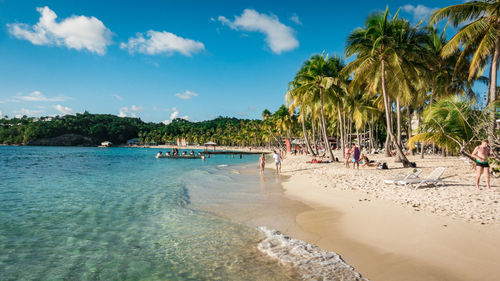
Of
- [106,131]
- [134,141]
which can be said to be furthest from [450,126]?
[134,141]

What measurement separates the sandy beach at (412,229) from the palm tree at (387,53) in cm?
816

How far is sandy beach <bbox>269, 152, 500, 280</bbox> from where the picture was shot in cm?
459

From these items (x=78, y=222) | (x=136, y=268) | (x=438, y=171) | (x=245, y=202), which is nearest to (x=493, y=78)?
(x=438, y=171)

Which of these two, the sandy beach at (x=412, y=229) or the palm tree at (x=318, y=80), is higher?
the palm tree at (x=318, y=80)

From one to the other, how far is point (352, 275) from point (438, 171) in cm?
756

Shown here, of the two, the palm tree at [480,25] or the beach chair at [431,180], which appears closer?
the beach chair at [431,180]

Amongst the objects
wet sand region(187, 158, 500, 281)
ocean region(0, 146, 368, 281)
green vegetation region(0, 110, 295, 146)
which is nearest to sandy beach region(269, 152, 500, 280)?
wet sand region(187, 158, 500, 281)

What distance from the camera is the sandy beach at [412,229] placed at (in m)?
4.59

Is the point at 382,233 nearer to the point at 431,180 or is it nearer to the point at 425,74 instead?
the point at 431,180

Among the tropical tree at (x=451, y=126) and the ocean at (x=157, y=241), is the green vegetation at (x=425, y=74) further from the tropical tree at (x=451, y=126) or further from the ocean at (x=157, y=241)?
the ocean at (x=157, y=241)

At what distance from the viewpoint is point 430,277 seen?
14.1 feet

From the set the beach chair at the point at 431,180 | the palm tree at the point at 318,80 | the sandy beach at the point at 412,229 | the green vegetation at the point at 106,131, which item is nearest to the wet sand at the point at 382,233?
the sandy beach at the point at 412,229

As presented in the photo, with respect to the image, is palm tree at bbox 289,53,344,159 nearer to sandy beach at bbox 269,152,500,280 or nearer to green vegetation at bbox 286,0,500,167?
green vegetation at bbox 286,0,500,167

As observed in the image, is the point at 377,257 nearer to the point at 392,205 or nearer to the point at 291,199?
the point at 392,205
